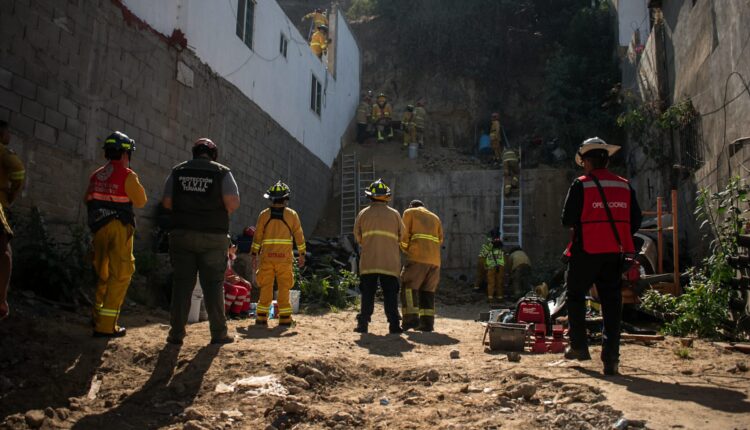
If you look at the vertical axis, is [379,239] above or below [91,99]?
below

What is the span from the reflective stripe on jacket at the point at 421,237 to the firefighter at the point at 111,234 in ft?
11.4

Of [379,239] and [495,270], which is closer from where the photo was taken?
[379,239]

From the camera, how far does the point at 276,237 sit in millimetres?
6645

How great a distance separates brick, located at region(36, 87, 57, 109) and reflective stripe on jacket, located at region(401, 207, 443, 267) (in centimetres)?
464

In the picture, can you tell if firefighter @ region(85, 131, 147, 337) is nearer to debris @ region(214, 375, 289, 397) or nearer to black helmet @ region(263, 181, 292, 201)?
debris @ region(214, 375, 289, 397)

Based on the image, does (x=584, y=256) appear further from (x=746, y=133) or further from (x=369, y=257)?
(x=746, y=133)

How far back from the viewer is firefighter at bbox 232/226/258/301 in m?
9.81

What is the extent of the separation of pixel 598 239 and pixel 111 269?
13.1ft

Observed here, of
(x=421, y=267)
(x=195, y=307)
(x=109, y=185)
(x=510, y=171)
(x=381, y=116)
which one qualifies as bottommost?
(x=195, y=307)

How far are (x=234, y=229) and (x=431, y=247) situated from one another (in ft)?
17.8

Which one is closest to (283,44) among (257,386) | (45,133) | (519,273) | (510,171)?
(510,171)

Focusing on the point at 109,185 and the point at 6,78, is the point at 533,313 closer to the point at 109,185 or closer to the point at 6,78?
the point at 109,185

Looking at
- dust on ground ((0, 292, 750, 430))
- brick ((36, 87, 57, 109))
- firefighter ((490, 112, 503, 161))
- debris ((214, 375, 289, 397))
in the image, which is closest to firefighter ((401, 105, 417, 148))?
firefighter ((490, 112, 503, 161))

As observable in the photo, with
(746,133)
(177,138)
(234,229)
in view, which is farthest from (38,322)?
(746,133)
